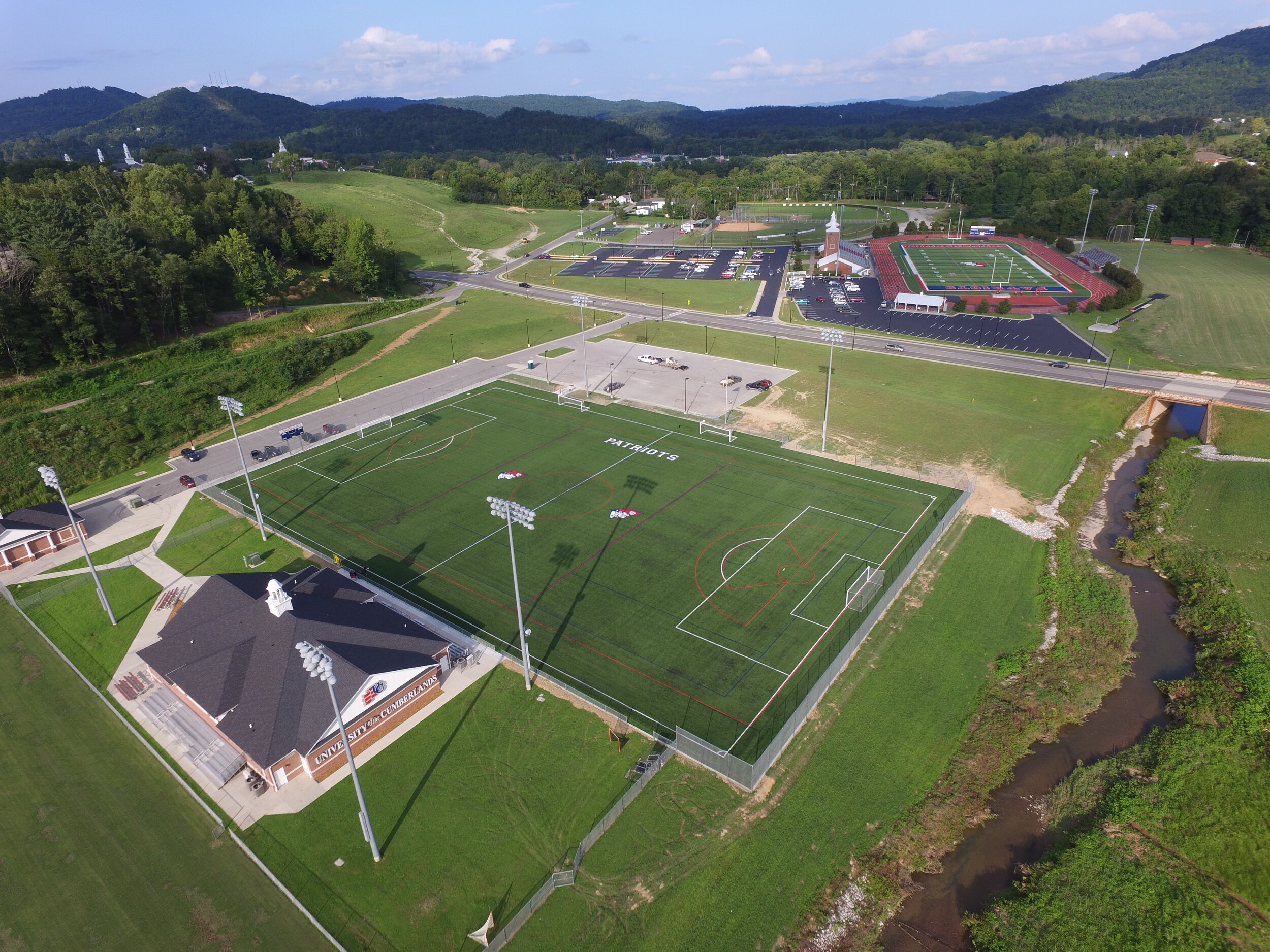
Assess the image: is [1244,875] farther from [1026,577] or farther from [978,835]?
[1026,577]

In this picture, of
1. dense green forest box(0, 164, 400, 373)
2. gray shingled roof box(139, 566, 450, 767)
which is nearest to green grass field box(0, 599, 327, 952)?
gray shingled roof box(139, 566, 450, 767)

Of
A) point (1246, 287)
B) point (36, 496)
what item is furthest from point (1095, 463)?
point (36, 496)

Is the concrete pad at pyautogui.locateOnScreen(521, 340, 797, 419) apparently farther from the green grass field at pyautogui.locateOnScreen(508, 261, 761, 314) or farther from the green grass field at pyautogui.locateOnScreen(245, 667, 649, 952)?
the green grass field at pyautogui.locateOnScreen(245, 667, 649, 952)

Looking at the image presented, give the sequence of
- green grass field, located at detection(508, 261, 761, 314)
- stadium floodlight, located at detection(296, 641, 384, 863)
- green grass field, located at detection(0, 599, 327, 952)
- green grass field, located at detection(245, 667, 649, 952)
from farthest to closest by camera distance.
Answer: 1. green grass field, located at detection(508, 261, 761, 314)
2. green grass field, located at detection(245, 667, 649, 952)
3. green grass field, located at detection(0, 599, 327, 952)
4. stadium floodlight, located at detection(296, 641, 384, 863)

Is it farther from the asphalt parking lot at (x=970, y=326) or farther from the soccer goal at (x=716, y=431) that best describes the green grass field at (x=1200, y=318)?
the soccer goal at (x=716, y=431)

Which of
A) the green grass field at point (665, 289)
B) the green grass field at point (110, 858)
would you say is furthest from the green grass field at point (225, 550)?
the green grass field at point (665, 289)

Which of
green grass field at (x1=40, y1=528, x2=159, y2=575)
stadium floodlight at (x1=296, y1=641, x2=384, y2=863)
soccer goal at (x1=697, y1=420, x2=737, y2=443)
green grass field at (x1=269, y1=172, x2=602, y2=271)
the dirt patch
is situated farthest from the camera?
green grass field at (x1=269, y1=172, x2=602, y2=271)
